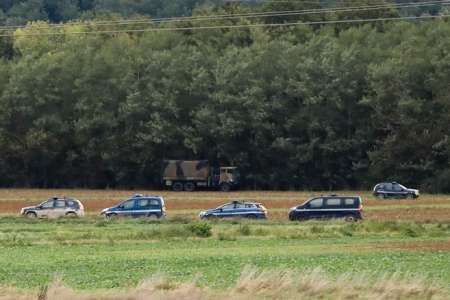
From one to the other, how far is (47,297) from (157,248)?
1914 cm

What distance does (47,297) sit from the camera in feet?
80.6

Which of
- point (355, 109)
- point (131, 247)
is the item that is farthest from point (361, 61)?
point (131, 247)

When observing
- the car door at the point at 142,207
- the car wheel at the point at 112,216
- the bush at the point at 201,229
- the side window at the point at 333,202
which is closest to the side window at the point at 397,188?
the side window at the point at 333,202

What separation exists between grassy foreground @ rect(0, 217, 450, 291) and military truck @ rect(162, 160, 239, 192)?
42.6 meters

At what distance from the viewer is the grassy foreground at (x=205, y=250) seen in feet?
104

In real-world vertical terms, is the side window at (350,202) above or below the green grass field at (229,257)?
above

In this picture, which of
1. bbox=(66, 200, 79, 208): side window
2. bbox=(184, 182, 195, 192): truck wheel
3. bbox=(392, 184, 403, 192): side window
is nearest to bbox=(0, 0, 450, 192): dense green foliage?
bbox=(184, 182, 195, 192): truck wheel

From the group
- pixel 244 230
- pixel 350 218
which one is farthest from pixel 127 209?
pixel 244 230

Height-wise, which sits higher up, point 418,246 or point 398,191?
point 398,191

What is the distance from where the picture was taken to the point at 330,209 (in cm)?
5909

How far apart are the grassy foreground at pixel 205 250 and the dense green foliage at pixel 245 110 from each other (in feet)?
146

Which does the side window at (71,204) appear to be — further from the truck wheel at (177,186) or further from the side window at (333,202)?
the truck wheel at (177,186)

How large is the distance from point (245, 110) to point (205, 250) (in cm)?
6431

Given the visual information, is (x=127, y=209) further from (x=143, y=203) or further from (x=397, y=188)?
(x=397, y=188)
